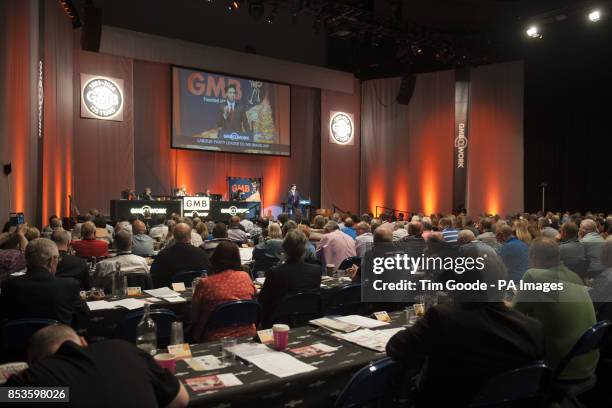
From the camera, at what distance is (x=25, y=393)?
4.43 ft

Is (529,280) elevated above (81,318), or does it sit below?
above

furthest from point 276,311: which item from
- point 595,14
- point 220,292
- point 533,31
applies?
point 533,31

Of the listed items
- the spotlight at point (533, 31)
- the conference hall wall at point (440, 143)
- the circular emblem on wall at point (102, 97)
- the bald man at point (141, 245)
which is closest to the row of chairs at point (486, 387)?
the bald man at point (141, 245)

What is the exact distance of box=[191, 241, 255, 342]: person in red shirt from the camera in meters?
3.17

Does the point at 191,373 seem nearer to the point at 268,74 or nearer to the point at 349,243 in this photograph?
the point at 349,243

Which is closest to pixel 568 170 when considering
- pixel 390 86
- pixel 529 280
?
pixel 390 86

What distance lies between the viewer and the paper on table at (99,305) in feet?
11.8

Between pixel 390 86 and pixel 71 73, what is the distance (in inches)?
417

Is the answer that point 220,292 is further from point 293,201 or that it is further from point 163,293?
point 293,201

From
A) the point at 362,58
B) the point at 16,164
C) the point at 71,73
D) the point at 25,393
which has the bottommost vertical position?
the point at 25,393

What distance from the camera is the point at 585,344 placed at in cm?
260

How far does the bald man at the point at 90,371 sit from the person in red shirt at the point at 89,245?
421cm

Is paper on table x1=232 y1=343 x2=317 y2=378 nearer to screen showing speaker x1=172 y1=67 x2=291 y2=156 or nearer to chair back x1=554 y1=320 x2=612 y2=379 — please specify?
chair back x1=554 y1=320 x2=612 y2=379

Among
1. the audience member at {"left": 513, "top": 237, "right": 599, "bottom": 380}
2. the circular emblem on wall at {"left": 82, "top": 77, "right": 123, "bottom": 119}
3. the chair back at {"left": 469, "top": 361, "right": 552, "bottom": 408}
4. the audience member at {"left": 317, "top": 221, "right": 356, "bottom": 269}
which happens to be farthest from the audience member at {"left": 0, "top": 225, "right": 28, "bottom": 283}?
the circular emblem on wall at {"left": 82, "top": 77, "right": 123, "bottom": 119}
